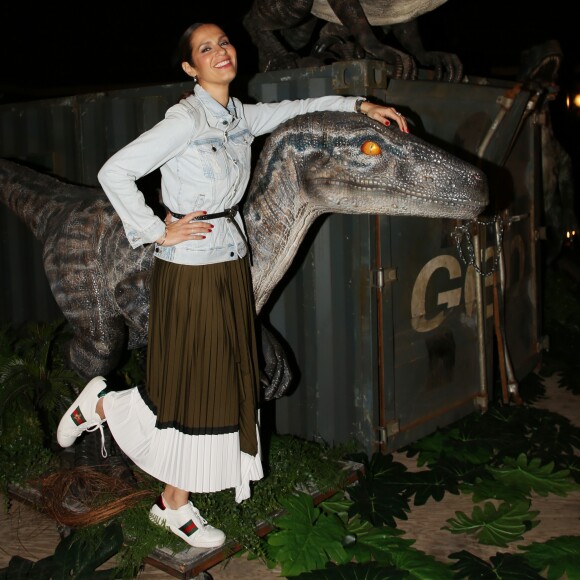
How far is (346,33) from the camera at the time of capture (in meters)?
3.90

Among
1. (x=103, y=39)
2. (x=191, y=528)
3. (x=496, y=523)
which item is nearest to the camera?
(x=191, y=528)

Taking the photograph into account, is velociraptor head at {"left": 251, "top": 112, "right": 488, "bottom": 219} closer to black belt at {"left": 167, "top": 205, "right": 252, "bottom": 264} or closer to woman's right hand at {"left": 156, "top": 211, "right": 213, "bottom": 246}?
black belt at {"left": 167, "top": 205, "right": 252, "bottom": 264}

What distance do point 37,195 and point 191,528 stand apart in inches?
63.4

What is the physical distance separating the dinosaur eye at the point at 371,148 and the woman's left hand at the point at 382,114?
0.10 m

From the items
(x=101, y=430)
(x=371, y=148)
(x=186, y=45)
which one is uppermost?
(x=186, y=45)

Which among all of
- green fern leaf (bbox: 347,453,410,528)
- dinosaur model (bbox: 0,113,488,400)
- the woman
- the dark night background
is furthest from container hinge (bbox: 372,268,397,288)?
the dark night background

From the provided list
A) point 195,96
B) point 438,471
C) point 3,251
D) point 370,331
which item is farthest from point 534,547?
point 3,251

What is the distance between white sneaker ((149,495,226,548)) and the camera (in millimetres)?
2648

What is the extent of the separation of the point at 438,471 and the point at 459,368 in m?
0.73

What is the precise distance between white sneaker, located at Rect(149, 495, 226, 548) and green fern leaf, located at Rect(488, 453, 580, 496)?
1.41 meters

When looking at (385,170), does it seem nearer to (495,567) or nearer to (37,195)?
(495,567)

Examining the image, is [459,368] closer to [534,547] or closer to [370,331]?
[370,331]

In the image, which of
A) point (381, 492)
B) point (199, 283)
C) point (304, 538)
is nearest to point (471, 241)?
point (381, 492)

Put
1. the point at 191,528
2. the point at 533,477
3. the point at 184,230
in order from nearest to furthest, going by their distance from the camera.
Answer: the point at 184,230
the point at 191,528
the point at 533,477
